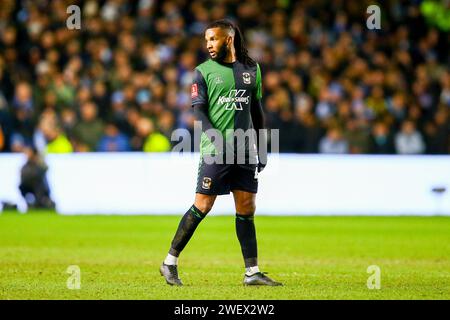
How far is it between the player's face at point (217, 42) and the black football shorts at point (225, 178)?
3.35 feet

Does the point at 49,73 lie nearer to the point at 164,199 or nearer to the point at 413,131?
the point at 164,199

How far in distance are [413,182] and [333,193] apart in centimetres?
156

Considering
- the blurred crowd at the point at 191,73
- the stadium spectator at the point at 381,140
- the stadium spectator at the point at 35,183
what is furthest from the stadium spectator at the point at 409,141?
the stadium spectator at the point at 35,183

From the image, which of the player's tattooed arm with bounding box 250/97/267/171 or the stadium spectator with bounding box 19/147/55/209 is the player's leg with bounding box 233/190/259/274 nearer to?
the player's tattooed arm with bounding box 250/97/267/171

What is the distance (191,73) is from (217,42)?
14248mm

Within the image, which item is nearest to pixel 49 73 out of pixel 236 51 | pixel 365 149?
pixel 365 149

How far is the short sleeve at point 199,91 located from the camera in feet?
32.4

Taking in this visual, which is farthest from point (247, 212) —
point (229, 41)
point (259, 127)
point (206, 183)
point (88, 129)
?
point (88, 129)

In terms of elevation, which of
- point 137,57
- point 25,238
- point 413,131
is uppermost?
point 137,57

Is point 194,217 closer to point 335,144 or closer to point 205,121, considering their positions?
point 205,121

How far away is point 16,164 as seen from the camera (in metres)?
21.1

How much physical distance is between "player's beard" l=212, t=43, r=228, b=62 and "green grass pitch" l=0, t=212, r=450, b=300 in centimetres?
219

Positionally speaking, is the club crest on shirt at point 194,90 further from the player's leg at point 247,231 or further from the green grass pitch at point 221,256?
the green grass pitch at point 221,256

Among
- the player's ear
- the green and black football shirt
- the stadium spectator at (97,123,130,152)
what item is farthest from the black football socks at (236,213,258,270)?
the stadium spectator at (97,123,130,152)
